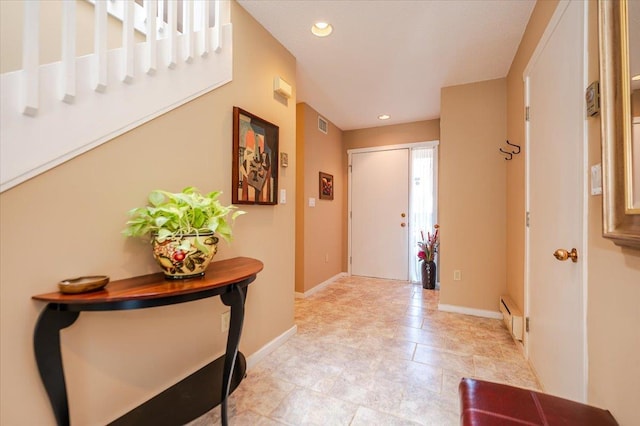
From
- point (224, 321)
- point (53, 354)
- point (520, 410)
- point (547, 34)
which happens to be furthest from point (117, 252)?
point (547, 34)

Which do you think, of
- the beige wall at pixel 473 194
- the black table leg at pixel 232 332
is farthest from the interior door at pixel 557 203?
the black table leg at pixel 232 332

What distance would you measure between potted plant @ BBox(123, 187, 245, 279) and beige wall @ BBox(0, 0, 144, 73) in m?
0.74

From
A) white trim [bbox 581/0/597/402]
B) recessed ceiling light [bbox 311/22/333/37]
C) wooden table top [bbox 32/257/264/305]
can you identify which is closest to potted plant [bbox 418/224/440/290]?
white trim [bbox 581/0/597/402]

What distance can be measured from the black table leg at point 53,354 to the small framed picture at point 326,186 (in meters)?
3.26

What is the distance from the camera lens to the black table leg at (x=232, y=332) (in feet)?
4.27

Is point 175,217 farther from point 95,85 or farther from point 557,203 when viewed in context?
point 557,203

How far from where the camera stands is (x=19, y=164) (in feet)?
3.14

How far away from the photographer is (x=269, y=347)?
85.5 inches

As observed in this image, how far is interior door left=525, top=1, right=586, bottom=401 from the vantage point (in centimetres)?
124

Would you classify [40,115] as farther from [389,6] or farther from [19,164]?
[389,6]

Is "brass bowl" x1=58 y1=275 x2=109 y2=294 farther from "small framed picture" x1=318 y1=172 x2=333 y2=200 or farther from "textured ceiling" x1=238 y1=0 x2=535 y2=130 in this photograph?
"small framed picture" x1=318 y1=172 x2=333 y2=200

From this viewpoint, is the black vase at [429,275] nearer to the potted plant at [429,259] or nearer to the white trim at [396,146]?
the potted plant at [429,259]

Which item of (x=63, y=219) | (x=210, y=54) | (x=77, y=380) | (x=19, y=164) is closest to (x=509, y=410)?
(x=77, y=380)

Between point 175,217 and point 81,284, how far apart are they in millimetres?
396
